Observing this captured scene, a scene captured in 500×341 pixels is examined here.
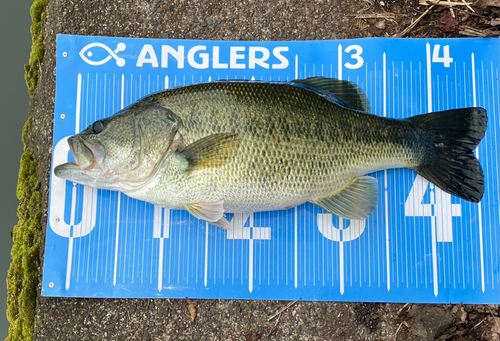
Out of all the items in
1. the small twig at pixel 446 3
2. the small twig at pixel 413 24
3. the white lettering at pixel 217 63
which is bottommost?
the white lettering at pixel 217 63

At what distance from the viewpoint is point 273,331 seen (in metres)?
2.49

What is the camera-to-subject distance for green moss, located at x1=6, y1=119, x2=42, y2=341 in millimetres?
2516

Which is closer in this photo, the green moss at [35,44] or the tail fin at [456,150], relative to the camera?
the tail fin at [456,150]

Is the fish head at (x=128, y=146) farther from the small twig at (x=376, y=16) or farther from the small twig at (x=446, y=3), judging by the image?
the small twig at (x=446, y=3)

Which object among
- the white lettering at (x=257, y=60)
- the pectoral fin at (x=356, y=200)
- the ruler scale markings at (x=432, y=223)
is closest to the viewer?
the pectoral fin at (x=356, y=200)

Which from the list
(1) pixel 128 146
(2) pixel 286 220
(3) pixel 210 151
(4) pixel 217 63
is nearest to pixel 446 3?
(4) pixel 217 63

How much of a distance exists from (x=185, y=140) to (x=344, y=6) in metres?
1.84

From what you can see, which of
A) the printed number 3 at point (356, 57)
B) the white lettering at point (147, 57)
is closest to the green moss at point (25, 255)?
the white lettering at point (147, 57)

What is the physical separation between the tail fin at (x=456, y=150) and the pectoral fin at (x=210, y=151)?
142cm

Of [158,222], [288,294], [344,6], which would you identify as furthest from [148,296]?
[344,6]

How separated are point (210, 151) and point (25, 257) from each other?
5.88 ft

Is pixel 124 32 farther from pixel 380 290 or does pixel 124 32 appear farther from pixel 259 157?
pixel 380 290

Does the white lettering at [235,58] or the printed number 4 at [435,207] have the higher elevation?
the white lettering at [235,58]

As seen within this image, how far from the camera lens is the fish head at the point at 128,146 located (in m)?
2.08
